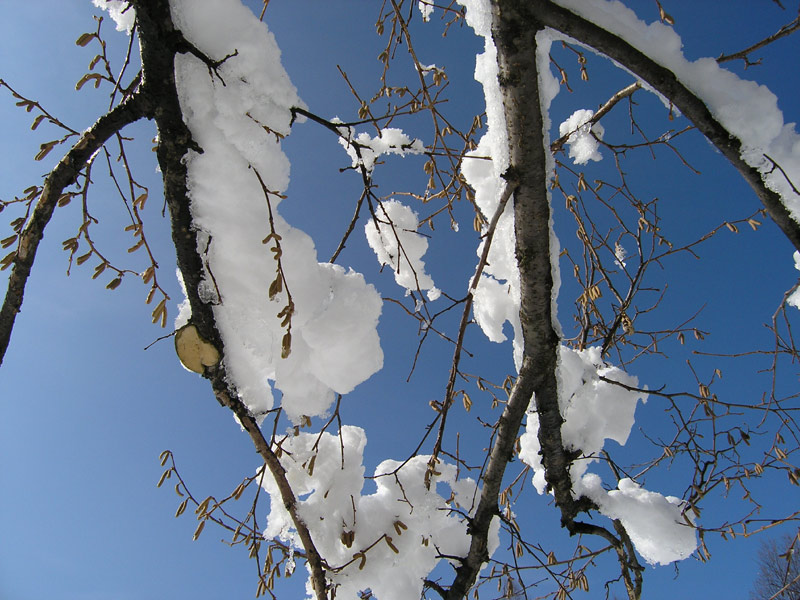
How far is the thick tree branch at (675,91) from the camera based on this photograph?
0.99 meters

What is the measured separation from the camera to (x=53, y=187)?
103cm

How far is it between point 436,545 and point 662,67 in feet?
5.96

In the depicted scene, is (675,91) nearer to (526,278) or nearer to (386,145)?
(526,278)

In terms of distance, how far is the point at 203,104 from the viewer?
0.97 meters

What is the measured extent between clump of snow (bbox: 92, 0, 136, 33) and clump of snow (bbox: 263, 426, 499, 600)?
124 cm

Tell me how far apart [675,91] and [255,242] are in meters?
1.03

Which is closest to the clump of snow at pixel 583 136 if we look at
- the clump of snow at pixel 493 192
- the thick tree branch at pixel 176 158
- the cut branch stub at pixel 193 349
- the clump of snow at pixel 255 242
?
the clump of snow at pixel 493 192

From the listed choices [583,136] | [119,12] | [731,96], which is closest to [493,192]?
[583,136]

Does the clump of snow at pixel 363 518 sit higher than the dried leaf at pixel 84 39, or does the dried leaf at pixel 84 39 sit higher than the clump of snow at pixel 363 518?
the dried leaf at pixel 84 39

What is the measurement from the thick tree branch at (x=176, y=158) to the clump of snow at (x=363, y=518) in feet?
1.12

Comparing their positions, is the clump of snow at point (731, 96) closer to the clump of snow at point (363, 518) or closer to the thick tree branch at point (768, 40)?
the thick tree branch at point (768, 40)

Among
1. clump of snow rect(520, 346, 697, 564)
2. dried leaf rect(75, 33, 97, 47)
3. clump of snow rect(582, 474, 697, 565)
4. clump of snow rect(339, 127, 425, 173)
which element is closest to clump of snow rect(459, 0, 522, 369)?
clump of snow rect(339, 127, 425, 173)

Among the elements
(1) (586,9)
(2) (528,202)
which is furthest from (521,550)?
(1) (586,9)

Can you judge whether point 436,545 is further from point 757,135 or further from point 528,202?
point 757,135
